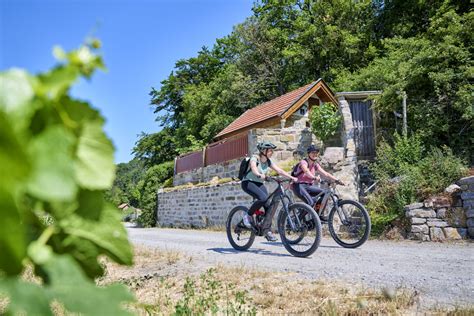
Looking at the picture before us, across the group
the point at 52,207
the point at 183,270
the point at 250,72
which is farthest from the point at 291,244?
the point at 250,72

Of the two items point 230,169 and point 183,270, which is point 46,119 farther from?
point 230,169

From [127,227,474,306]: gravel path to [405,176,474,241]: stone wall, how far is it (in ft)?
1.78

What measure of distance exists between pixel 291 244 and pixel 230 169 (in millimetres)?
8964

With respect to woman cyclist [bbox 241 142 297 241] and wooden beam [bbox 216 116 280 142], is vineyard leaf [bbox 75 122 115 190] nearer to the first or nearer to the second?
woman cyclist [bbox 241 142 297 241]

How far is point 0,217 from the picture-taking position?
288 mm

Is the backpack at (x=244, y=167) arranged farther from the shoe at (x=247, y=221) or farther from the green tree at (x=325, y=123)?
the green tree at (x=325, y=123)

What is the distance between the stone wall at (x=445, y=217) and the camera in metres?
7.58

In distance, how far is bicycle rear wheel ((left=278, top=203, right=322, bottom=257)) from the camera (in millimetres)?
5840

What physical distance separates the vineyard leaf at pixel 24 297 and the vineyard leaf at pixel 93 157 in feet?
0.32

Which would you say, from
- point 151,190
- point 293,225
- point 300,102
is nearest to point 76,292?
point 293,225

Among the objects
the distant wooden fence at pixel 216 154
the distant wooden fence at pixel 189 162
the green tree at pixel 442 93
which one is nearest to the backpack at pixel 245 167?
the green tree at pixel 442 93

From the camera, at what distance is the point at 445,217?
774 cm

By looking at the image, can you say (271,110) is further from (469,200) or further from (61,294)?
(61,294)

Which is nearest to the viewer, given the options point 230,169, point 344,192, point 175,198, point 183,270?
point 183,270
